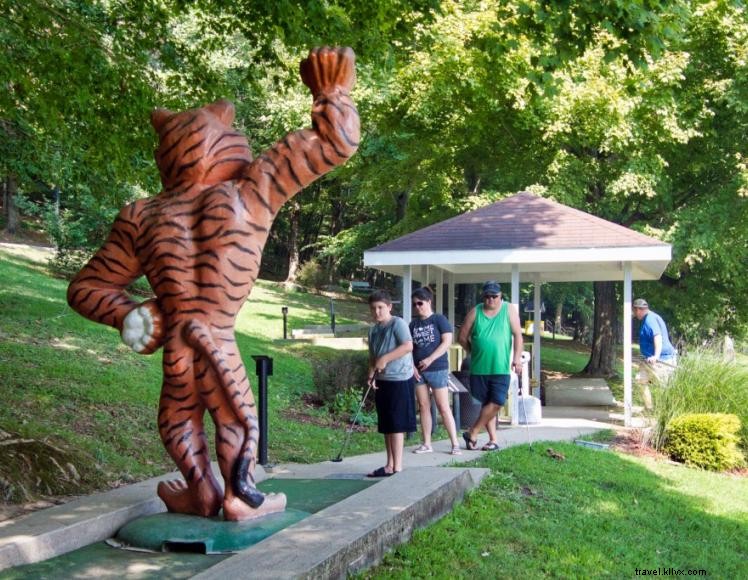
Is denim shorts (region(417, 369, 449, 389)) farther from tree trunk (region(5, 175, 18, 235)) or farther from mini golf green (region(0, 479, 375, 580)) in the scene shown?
tree trunk (region(5, 175, 18, 235))

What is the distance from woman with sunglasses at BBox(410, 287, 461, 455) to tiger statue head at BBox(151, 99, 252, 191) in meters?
3.62

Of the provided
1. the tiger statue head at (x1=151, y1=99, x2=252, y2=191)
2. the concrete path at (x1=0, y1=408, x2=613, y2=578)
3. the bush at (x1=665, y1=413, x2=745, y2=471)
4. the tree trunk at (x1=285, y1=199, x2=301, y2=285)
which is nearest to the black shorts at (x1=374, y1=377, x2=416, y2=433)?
the concrete path at (x1=0, y1=408, x2=613, y2=578)

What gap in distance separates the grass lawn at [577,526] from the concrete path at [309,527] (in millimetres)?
146

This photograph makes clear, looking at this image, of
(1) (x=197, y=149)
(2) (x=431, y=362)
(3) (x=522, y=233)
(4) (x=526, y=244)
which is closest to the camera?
(1) (x=197, y=149)

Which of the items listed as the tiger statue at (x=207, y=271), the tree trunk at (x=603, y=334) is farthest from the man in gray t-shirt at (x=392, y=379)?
the tree trunk at (x=603, y=334)

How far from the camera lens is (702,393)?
11008 mm

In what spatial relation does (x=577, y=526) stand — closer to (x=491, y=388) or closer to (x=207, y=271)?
(x=491, y=388)

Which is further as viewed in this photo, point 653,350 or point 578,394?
point 578,394

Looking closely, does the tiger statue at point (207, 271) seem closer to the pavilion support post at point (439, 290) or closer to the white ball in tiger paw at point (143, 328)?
the white ball in tiger paw at point (143, 328)

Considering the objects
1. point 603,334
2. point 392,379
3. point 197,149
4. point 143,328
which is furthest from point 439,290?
point 143,328

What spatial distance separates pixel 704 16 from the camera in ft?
64.1

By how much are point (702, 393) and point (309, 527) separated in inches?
301

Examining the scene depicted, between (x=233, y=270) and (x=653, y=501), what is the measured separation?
4455 millimetres

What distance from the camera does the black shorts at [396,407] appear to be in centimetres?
751
